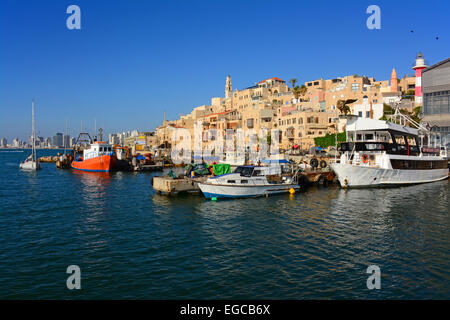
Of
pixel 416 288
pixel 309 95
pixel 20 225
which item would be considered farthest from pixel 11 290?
pixel 309 95

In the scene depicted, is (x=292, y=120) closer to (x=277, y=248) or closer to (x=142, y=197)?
(x=142, y=197)

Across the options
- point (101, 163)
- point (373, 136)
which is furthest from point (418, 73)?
point (101, 163)

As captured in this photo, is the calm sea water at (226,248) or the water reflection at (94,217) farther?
the water reflection at (94,217)

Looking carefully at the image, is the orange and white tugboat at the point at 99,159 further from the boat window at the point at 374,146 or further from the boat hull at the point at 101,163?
the boat window at the point at 374,146

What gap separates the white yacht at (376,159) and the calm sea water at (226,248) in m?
8.90

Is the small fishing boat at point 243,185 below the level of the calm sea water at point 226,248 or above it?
above

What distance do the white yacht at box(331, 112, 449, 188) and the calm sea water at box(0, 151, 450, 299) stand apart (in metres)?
8.90

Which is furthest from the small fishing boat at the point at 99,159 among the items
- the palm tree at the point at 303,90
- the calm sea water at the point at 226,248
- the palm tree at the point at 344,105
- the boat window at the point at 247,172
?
the palm tree at the point at 303,90

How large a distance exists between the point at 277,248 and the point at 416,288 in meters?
7.43

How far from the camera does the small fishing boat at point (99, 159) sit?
2650 inches

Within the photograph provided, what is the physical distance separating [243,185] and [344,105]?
192 ft

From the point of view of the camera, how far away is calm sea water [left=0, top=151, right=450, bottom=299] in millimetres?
14047

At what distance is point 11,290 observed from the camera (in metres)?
14.0

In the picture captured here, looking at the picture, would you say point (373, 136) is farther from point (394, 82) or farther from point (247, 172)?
point (394, 82)
